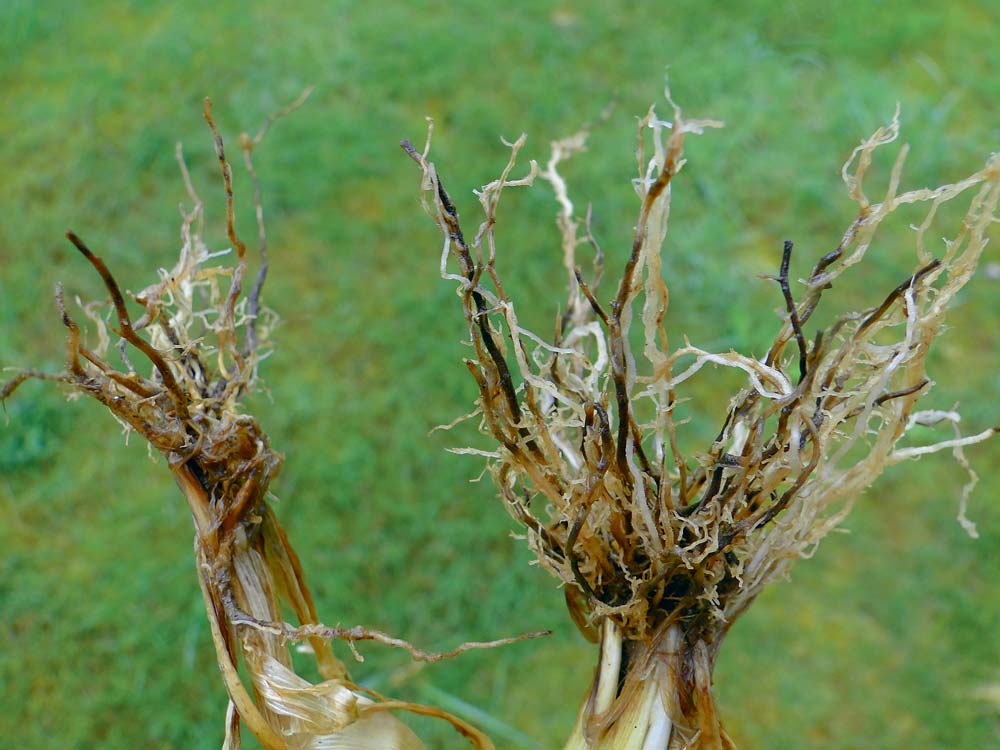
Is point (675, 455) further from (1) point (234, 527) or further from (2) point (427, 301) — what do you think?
(2) point (427, 301)

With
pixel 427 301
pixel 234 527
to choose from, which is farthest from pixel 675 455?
pixel 427 301

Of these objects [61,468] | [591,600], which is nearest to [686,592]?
[591,600]

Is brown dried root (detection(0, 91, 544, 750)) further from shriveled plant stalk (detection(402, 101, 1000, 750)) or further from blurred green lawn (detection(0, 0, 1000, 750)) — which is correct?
blurred green lawn (detection(0, 0, 1000, 750))

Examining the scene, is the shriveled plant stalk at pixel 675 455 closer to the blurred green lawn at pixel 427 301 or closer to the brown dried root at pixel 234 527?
the brown dried root at pixel 234 527

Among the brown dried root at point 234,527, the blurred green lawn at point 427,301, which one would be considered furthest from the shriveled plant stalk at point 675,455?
the blurred green lawn at point 427,301

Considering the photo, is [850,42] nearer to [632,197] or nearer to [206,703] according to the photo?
[632,197]

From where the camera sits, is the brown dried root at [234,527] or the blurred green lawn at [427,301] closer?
the brown dried root at [234,527]
